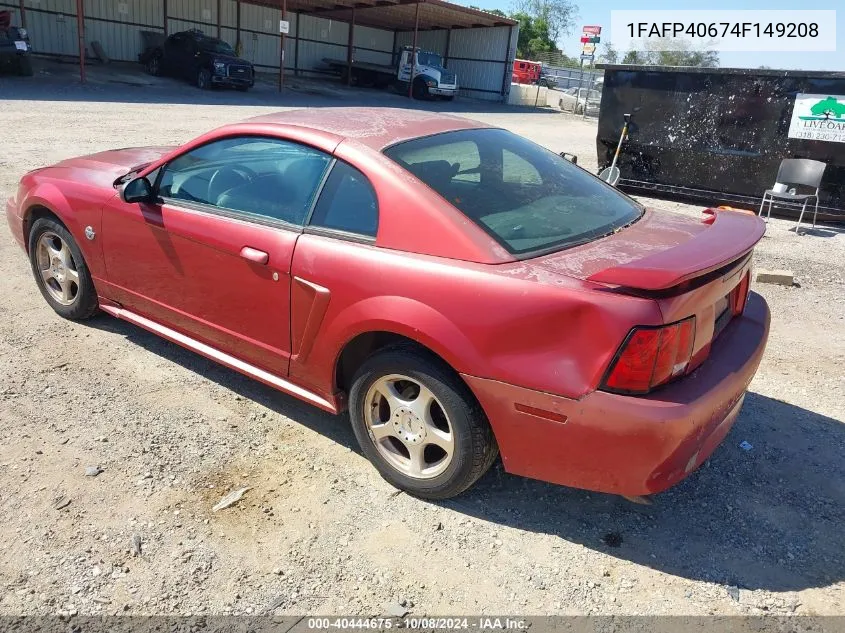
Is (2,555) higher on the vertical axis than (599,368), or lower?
lower

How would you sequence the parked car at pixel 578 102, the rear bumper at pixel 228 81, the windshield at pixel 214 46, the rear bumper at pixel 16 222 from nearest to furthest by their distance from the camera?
the rear bumper at pixel 16 222
the rear bumper at pixel 228 81
the windshield at pixel 214 46
the parked car at pixel 578 102

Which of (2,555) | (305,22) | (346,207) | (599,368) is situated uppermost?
(305,22)

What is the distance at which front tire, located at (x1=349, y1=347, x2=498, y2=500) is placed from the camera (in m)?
2.61

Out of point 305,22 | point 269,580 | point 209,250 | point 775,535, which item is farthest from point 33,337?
point 305,22

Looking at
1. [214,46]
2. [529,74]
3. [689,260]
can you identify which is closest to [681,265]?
[689,260]

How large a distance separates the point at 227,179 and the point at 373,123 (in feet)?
2.69

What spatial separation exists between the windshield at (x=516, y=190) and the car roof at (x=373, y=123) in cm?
8

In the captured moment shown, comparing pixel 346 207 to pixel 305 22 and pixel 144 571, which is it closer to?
pixel 144 571

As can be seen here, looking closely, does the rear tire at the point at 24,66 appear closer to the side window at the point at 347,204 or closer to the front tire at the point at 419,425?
the side window at the point at 347,204

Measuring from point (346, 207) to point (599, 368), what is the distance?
1302 millimetres

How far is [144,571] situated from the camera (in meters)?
2.44

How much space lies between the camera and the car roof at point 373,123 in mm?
3066

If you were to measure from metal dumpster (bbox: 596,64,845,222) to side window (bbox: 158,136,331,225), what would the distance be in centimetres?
801

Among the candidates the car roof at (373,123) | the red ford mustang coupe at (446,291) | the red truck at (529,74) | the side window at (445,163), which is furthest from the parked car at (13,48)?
the red truck at (529,74)
